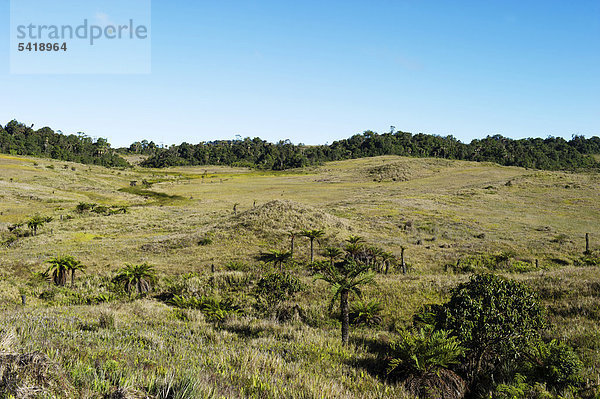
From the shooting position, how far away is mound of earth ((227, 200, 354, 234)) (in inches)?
1708

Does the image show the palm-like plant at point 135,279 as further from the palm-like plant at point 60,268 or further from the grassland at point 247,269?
the palm-like plant at point 60,268

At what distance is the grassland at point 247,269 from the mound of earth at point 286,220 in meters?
0.25

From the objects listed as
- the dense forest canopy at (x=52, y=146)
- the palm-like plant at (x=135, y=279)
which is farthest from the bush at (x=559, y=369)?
the dense forest canopy at (x=52, y=146)

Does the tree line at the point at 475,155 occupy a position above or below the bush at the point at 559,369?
above

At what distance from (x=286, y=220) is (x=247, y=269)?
16.5m

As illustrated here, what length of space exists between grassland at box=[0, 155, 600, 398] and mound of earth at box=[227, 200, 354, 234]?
0.25m

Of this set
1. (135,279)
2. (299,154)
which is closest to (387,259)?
(135,279)

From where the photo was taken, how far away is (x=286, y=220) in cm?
4519

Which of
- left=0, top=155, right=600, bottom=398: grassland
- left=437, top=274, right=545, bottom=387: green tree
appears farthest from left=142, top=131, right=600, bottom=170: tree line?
left=437, top=274, right=545, bottom=387: green tree

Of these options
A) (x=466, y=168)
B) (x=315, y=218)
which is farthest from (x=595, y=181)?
(x=315, y=218)

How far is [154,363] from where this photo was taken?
665cm

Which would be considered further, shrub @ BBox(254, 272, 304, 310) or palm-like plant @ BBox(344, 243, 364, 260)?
palm-like plant @ BBox(344, 243, 364, 260)

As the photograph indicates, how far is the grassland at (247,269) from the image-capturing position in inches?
272

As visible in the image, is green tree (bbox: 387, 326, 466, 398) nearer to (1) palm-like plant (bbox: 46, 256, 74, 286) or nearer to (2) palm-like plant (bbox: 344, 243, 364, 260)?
(2) palm-like plant (bbox: 344, 243, 364, 260)
